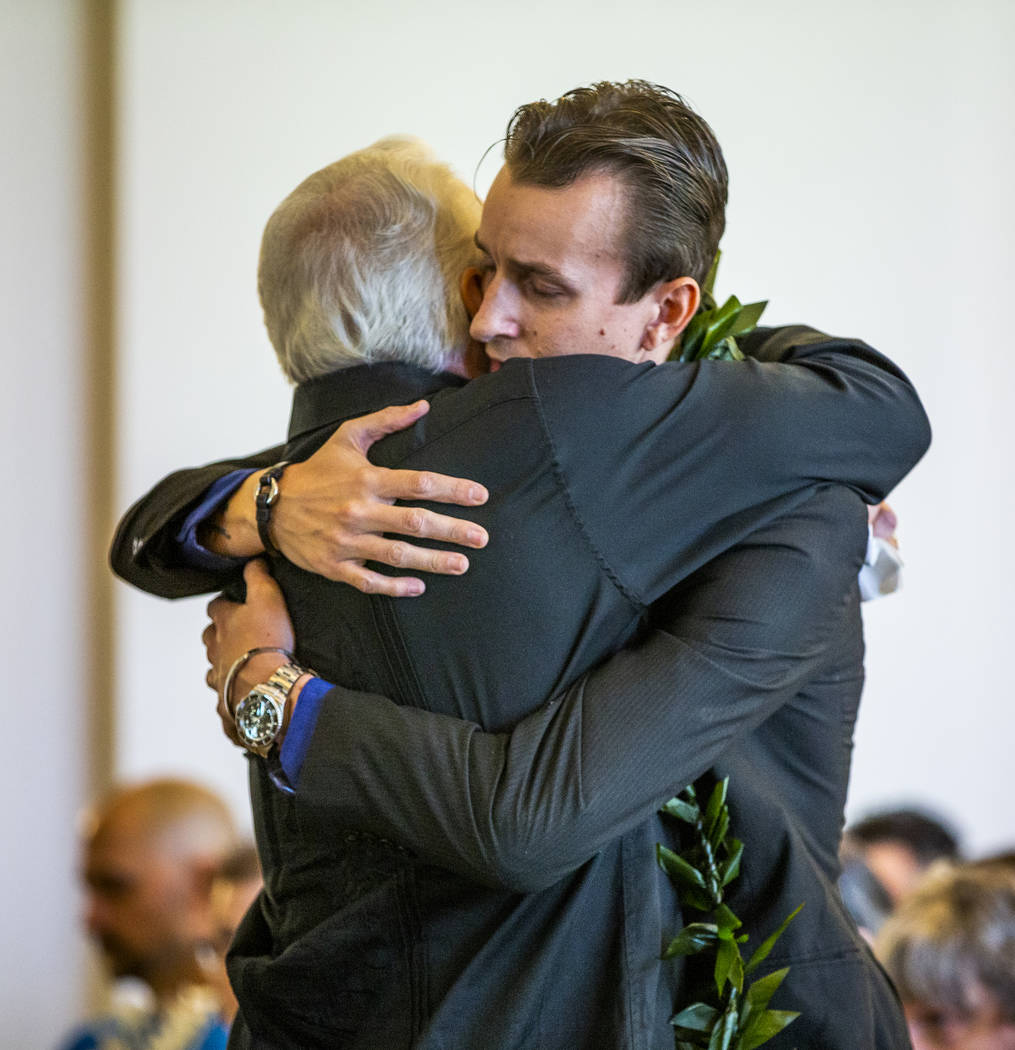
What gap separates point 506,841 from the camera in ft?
3.91

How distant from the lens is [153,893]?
3.08 meters

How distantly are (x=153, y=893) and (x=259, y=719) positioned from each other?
199 cm

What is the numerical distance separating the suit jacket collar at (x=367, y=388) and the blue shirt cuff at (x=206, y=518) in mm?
163

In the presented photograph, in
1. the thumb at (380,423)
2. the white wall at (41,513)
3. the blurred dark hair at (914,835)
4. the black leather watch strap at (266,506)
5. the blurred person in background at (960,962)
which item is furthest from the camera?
the white wall at (41,513)

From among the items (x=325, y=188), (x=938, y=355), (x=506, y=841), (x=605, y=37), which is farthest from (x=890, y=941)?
(x=605, y=37)

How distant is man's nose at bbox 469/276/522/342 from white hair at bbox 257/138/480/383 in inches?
2.5

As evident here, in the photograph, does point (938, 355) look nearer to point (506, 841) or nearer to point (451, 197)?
point (451, 197)

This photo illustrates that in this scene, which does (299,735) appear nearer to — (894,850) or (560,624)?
(560,624)

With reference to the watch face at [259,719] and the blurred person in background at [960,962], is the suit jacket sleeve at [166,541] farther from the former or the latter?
the blurred person in background at [960,962]

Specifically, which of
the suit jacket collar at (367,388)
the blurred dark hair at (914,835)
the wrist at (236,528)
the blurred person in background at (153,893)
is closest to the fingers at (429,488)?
the suit jacket collar at (367,388)

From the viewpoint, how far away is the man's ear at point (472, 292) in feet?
4.72

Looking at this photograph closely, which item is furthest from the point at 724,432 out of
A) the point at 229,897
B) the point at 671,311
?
the point at 229,897

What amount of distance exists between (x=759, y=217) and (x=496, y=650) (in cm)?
348

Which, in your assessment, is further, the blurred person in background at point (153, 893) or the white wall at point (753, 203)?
the white wall at point (753, 203)
